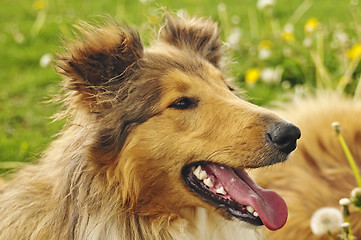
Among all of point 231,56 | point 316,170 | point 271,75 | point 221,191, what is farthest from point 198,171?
point 271,75

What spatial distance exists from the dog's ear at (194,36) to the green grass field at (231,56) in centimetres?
25

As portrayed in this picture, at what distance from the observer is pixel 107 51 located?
9.11 ft

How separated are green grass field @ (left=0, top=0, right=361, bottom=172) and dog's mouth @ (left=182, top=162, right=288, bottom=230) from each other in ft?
4.28

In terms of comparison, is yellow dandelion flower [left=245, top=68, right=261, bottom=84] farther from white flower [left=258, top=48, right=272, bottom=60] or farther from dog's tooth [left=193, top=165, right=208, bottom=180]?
dog's tooth [left=193, top=165, right=208, bottom=180]

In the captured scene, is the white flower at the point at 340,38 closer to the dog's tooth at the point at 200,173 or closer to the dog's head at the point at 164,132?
the dog's head at the point at 164,132

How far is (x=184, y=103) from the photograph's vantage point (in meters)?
2.85

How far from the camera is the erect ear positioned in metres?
2.71

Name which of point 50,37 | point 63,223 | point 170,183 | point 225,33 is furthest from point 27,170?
point 50,37

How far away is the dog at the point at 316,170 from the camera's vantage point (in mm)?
3492

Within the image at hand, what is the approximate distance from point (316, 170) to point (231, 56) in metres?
1.21

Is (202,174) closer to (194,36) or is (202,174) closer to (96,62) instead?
(96,62)

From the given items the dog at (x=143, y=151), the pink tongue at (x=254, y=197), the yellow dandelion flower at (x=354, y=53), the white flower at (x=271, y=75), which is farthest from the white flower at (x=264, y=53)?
the pink tongue at (x=254, y=197)

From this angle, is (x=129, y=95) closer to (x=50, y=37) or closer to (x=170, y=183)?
(x=170, y=183)

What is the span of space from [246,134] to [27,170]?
1.53 meters
